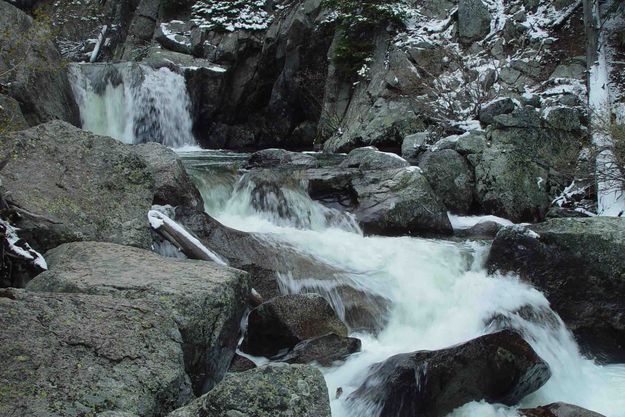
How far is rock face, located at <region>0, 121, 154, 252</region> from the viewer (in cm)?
586

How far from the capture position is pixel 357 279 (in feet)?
25.7

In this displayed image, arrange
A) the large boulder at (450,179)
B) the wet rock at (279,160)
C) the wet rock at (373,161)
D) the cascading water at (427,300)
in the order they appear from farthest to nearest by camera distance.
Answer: the wet rock at (279,160), the wet rock at (373,161), the large boulder at (450,179), the cascading water at (427,300)

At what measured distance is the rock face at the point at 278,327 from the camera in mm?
6070

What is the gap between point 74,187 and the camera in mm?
6551

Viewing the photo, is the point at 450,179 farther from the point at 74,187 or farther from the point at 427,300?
the point at 74,187

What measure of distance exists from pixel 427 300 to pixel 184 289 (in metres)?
4.23

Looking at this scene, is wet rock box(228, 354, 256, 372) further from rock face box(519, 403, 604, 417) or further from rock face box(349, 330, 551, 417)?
rock face box(519, 403, 604, 417)

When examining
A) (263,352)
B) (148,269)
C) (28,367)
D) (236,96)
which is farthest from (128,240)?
(236,96)

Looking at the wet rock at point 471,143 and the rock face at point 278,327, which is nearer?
the rock face at point 278,327

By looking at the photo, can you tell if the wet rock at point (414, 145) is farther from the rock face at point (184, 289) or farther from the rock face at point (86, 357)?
the rock face at point (86, 357)

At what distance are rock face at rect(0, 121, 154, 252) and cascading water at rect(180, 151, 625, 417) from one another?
2.34 meters

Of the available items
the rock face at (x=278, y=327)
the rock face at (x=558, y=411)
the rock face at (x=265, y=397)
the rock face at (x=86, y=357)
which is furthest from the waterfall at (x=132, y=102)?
the rock face at (x=265, y=397)

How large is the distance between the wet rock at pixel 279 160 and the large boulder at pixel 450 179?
8.86ft

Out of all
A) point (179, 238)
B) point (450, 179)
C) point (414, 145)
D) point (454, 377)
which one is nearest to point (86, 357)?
point (454, 377)
